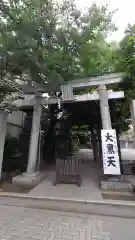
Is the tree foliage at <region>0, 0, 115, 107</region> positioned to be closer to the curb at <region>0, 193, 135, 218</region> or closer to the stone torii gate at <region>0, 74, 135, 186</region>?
the stone torii gate at <region>0, 74, 135, 186</region>

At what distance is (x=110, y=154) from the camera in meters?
5.32

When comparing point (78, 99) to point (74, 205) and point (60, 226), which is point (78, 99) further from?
point (60, 226)

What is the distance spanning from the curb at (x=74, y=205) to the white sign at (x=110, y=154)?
109cm

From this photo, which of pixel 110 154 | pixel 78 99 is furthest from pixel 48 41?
pixel 110 154

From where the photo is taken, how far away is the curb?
3.89 metres

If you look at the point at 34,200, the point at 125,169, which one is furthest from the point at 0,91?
the point at 125,169

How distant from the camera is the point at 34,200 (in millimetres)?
4664

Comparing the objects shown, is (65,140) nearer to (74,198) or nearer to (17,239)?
(74,198)

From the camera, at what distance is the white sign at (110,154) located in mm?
5207

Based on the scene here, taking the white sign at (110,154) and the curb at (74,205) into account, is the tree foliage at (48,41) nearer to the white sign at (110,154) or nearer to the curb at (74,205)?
the white sign at (110,154)

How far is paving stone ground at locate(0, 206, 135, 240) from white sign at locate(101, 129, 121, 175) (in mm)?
1783

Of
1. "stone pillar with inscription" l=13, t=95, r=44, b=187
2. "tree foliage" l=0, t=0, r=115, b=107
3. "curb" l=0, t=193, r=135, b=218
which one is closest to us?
"curb" l=0, t=193, r=135, b=218

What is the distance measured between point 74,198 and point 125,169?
12.4 feet

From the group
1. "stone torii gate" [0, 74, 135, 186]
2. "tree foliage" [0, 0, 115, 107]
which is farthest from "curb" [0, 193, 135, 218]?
"tree foliage" [0, 0, 115, 107]
